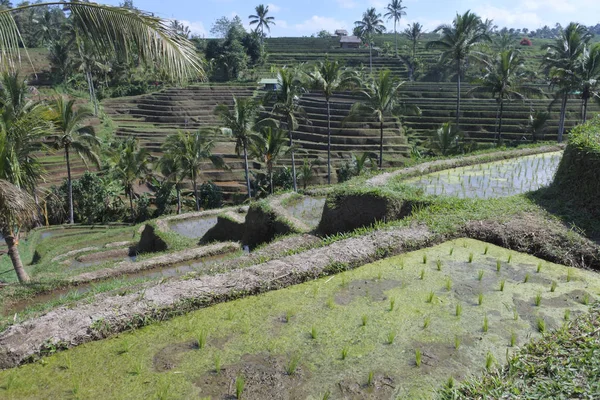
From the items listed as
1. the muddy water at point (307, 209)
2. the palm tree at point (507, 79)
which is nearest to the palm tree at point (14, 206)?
the muddy water at point (307, 209)

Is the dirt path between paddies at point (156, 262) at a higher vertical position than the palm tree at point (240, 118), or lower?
lower

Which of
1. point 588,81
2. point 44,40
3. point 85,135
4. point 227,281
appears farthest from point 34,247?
point 44,40

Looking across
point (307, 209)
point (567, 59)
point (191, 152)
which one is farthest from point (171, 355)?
point (567, 59)

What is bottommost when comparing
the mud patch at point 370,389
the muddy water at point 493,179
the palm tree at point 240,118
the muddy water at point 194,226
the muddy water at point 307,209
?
the muddy water at point 194,226

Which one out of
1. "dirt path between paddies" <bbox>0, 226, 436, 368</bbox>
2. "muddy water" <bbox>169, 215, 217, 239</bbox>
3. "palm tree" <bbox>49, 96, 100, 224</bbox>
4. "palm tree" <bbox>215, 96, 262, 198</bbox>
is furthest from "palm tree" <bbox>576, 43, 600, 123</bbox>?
"palm tree" <bbox>49, 96, 100, 224</bbox>

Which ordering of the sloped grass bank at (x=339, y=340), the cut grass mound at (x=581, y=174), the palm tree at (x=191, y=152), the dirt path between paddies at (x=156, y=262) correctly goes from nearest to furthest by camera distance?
the sloped grass bank at (x=339, y=340), the cut grass mound at (x=581, y=174), the dirt path between paddies at (x=156, y=262), the palm tree at (x=191, y=152)

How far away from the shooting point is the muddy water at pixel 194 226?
16953 millimetres

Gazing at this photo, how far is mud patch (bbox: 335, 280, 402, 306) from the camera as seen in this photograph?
5.89 meters

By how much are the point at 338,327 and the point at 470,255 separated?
2.81 metres

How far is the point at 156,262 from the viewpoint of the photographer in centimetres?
1228

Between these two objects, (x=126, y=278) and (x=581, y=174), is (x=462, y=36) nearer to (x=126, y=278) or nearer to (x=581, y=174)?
(x=581, y=174)

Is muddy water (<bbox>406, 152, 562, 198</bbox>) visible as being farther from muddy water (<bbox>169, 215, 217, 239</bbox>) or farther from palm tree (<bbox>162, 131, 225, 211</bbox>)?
palm tree (<bbox>162, 131, 225, 211</bbox>)

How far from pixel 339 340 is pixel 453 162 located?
38.5ft

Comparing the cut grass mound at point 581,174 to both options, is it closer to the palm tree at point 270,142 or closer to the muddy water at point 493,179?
the muddy water at point 493,179
